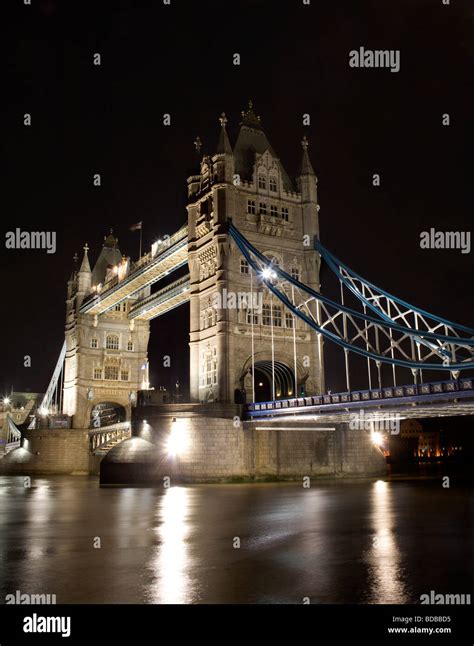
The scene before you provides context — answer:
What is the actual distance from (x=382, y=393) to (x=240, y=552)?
19040 millimetres

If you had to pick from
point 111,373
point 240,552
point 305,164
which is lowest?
point 240,552

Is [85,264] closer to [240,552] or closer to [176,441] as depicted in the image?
[176,441]

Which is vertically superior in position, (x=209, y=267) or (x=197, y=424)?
(x=209, y=267)

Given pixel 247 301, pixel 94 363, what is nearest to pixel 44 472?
pixel 94 363

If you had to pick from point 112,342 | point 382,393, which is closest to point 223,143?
point 382,393

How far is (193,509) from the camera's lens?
22234 millimetres

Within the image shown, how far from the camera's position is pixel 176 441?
3897 cm

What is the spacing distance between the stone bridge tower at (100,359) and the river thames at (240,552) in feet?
159

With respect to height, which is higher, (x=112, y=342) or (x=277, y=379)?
(x=112, y=342)

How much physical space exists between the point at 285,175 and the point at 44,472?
39.8 metres

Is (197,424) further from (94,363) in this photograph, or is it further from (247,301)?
(94,363)

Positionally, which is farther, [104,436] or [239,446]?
[104,436]

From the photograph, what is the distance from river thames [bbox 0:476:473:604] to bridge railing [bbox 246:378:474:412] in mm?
5407

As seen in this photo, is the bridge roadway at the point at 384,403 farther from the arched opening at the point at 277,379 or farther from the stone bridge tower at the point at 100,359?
the stone bridge tower at the point at 100,359
